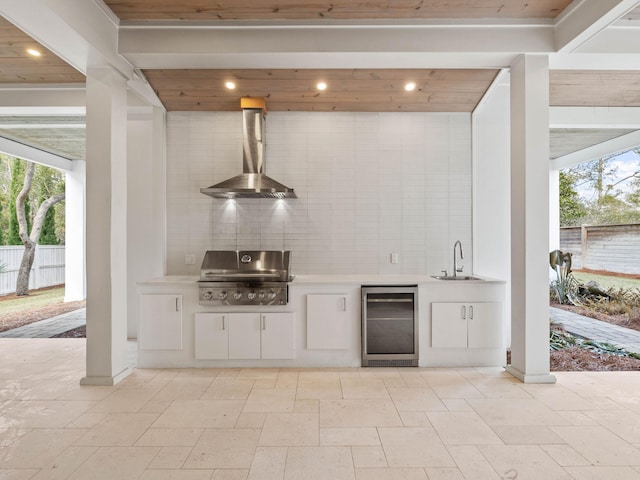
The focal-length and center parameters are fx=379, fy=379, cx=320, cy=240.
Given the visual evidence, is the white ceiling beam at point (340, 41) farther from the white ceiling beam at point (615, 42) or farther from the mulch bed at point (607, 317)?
the mulch bed at point (607, 317)

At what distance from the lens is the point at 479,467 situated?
2051 mm

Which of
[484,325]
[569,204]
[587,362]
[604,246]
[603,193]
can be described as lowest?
[587,362]

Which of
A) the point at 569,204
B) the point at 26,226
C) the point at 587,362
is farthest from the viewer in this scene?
the point at 26,226

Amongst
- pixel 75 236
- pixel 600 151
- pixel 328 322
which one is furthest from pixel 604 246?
pixel 75 236

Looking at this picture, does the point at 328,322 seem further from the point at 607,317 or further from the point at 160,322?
the point at 607,317

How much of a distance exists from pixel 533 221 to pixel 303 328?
91.0 inches

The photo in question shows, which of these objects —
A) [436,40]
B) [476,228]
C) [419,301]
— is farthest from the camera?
[476,228]

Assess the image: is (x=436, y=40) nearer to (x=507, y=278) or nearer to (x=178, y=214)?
(x=507, y=278)

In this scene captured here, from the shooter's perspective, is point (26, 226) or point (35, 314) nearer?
point (35, 314)

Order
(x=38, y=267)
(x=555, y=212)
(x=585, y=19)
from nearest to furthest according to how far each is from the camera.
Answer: (x=585, y=19) < (x=555, y=212) < (x=38, y=267)

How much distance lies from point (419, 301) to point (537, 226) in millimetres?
1250

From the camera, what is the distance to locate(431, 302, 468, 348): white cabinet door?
374 cm

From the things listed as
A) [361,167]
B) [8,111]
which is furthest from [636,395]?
[8,111]

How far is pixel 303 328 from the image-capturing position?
3.76m
